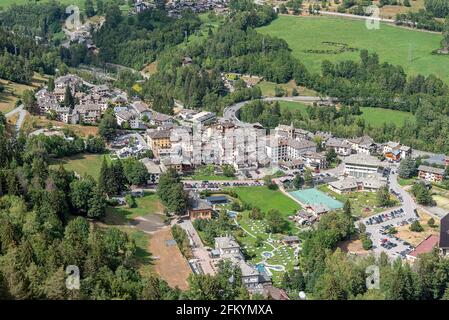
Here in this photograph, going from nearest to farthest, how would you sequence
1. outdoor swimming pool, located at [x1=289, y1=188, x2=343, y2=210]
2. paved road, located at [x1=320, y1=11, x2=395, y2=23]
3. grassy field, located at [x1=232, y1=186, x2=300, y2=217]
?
grassy field, located at [x1=232, y1=186, x2=300, y2=217] < outdoor swimming pool, located at [x1=289, y1=188, x2=343, y2=210] < paved road, located at [x1=320, y1=11, x2=395, y2=23]

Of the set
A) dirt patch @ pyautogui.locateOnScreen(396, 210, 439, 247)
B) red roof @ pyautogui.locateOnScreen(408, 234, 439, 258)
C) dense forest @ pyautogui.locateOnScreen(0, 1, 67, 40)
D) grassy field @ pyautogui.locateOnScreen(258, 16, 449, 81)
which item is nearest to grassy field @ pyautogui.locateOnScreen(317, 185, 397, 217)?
dirt patch @ pyautogui.locateOnScreen(396, 210, 439, 247)

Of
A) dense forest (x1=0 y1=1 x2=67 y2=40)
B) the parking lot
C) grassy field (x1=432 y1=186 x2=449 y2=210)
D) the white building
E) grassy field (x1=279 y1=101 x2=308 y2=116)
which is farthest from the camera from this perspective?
dense forest (x1=0 y1=1 x2=67 y2=40)

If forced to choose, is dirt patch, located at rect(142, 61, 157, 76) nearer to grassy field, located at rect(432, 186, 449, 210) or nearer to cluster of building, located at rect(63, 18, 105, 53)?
cluster of building, located at rect(63, 18, 105, 53)

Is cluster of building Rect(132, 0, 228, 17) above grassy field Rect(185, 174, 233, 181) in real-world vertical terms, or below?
above

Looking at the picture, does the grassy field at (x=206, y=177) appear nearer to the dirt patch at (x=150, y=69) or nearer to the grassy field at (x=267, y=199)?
the grassy field at (x=267, y=199)

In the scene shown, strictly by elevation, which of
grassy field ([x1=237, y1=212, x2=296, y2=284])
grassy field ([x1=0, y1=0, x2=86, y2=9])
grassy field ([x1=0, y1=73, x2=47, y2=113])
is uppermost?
grassy field ([x1=0, y1=0, x2=86, y2=9])

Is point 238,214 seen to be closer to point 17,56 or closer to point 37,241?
point 37,241

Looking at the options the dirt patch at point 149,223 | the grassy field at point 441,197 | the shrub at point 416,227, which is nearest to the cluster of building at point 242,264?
the dirt patch at point 149,223
